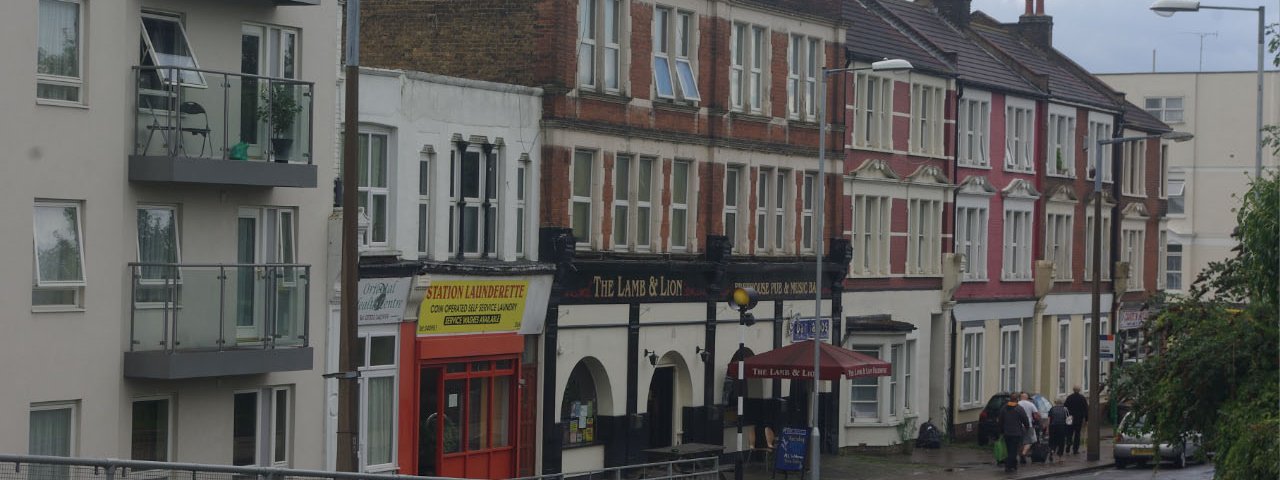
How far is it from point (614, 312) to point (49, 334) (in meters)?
14.1

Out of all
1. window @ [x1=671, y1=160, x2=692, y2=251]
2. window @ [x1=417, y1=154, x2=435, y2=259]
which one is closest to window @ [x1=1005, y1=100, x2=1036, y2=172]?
window @ [x1=671, y1=160, x2=692, y2=251]

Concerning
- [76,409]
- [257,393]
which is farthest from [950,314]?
[76,409]

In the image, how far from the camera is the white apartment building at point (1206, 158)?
89438 mm

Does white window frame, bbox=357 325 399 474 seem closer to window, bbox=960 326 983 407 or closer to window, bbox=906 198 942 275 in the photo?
window, bbox=906 198 942 275

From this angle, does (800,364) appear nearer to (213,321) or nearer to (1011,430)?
(1011,430)

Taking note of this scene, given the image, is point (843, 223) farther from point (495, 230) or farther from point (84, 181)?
point (84, 181)

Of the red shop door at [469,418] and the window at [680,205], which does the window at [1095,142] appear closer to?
the window at [680,205]

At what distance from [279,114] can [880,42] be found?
23502 mm

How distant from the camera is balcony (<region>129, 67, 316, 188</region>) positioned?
25.9 metres

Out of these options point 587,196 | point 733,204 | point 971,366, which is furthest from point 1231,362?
point 971,366

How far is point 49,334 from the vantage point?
24.8 metres

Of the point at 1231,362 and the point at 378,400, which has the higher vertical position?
the point at 1231,362

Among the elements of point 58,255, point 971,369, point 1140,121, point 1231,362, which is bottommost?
point 971,369

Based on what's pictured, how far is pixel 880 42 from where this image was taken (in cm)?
4850
